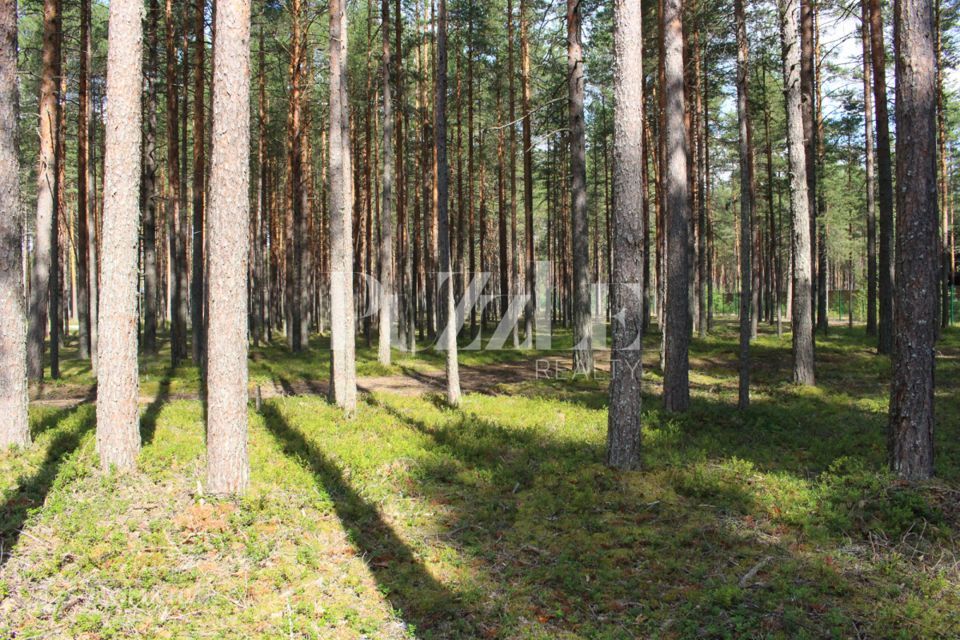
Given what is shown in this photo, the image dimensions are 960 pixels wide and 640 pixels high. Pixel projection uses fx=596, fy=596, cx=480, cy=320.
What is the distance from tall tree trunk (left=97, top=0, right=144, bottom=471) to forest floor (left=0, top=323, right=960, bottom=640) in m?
0.54

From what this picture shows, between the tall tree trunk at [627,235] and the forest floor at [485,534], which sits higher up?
the tall tree trunk at [627,235]

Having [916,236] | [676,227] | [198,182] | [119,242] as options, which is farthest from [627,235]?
[198,182]

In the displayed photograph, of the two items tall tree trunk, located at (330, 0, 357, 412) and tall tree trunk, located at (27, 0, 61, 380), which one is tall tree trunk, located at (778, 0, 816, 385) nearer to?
tall tree trunk, located at (330, 0, 357, 412)

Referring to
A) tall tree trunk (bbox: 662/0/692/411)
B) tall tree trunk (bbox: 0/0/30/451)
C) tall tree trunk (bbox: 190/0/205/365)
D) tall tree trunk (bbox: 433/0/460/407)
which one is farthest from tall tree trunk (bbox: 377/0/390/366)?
tall tree trunk (bbox: 0/0/30/451)

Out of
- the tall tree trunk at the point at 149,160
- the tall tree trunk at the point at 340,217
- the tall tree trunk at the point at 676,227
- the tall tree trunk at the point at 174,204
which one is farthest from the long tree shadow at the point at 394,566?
the tall tree trunk at the point at 149,160

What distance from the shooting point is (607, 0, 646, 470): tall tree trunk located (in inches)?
310

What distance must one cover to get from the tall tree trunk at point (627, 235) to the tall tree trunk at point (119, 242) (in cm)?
606

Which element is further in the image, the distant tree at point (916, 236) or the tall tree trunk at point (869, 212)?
the tall tree trunk at point (869, 212)

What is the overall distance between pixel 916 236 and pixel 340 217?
8.94m

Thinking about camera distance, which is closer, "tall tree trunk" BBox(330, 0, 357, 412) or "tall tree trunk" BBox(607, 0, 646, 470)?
"tall tree trunk" BBox(607, 0, 646, 470)

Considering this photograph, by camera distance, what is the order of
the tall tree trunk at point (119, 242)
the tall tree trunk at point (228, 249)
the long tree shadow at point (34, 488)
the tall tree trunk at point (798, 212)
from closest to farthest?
1. the long tree shadow at point (34, 488)
2. the tall tree trunk at point (228, 249)
3. the tall tree trunk at point (119, 242)
4. the tall tree trunk at point (798, 212)

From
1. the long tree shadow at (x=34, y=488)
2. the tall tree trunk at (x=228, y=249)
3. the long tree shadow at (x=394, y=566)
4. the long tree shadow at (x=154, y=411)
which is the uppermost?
the tall tree trunk at (x=228, y=249)

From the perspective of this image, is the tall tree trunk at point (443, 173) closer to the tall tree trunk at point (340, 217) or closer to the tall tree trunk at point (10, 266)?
the tall tree trunk at point (340, 217)

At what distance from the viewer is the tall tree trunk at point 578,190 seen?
1448 centimetres
